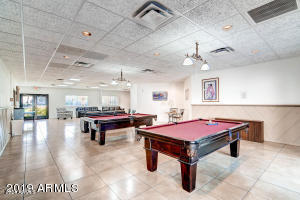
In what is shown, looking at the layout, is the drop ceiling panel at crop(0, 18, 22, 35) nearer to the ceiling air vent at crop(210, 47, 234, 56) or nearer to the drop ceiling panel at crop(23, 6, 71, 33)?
the drop ceiling panel at crop(23, 6, 71, 33)

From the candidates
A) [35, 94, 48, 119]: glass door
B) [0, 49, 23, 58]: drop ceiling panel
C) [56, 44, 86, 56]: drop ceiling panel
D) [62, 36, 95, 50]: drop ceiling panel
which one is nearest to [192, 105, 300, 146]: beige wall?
[62, 36, 95, 50]: drop ceiling panel

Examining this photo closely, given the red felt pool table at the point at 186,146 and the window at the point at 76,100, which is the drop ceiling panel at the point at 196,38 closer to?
the red felt pool table at the point at 186,146

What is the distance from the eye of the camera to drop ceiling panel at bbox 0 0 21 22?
1951 mm

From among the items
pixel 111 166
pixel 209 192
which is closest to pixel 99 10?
pixel 111 166

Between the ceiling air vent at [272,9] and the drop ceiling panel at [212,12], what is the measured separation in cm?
33

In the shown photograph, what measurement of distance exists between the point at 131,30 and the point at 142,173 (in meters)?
2.69

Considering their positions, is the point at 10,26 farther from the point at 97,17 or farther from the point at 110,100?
the point at 110,100

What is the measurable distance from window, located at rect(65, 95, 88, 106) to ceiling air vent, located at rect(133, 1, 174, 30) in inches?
515

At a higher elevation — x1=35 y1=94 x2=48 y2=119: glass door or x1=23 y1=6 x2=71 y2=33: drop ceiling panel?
x1=23 y1=6 x2=71 y2=33: drop ceiling panel

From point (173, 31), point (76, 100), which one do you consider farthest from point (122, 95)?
point (173, 31)

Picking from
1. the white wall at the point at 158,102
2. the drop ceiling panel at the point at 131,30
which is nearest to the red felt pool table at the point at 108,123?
the drop ceiling panel at the point at 131,30

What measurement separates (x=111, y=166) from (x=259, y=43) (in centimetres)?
433

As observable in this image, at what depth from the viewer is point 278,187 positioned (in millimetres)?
2193

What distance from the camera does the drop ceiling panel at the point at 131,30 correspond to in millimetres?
2527
